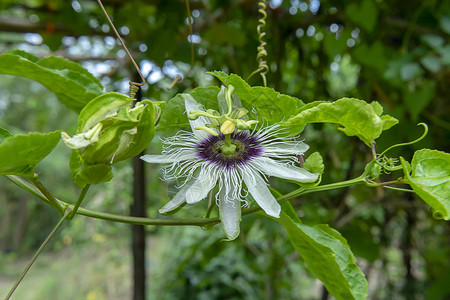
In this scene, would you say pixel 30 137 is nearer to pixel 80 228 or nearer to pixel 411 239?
pixel 411 239

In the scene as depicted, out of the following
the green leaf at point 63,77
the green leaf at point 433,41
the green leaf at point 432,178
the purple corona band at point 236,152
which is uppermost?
the green leaf at point 63,77

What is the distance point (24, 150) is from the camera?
28 cm

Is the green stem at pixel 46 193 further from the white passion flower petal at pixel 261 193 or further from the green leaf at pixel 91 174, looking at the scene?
the white passion flower petal at pixel 261 193

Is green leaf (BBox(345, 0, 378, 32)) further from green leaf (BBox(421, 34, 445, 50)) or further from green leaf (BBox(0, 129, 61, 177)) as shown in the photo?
green leaf (BBox(0, 129, 61, 177))

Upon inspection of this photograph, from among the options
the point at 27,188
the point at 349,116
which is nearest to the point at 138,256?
the point at 27,188

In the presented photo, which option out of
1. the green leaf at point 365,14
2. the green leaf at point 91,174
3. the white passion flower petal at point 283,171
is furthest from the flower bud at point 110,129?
the green leaf at point 365,14

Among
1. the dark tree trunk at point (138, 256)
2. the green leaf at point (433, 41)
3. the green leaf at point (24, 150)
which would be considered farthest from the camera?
the dark tree trunk at point (138, 256)

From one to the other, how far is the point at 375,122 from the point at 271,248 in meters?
0.84

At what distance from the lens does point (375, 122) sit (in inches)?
11.8

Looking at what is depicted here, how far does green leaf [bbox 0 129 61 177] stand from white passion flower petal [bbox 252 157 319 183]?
6.3 inches

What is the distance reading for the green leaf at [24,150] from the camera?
0.87 feet

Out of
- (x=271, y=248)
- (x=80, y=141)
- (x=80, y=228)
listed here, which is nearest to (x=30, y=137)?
(x=80, y=141)

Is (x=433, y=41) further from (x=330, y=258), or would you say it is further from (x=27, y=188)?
(x=27, y=188)

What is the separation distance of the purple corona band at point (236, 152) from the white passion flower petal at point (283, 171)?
0.01m
